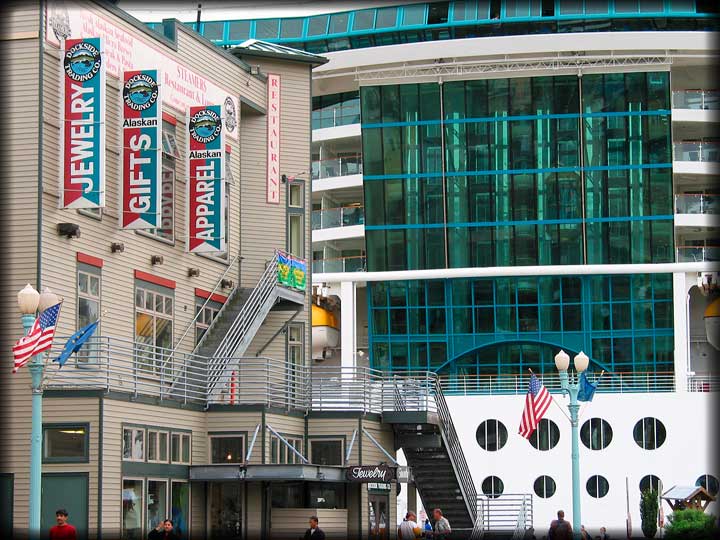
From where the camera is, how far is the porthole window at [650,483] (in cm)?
5888

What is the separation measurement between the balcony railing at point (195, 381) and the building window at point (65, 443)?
925mm

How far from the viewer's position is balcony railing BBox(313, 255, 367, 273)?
237ft

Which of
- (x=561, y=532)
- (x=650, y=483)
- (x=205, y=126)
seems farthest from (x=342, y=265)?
(x=561, y=532)

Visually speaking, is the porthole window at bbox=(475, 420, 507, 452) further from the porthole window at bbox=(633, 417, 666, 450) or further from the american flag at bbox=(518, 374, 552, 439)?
the american flag at bbox=(518, 374, 552, 439)

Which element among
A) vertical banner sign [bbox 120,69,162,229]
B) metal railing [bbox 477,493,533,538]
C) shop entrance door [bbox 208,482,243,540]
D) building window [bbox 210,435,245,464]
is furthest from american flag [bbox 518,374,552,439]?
vertical banner sign [bbox 120,69,162,229]

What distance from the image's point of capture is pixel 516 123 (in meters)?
70.6

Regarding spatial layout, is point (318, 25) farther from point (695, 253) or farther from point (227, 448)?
point (227, 448)

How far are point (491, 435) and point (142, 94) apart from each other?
29.3 meters

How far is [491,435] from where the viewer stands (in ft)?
198

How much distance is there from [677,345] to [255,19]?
2582 cm

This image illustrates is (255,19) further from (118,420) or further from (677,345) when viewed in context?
(118,420)

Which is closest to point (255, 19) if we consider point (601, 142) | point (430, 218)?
point (430, 218)

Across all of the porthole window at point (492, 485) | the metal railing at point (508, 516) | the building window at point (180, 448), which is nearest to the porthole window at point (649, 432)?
the porthole window at point (492, 485)

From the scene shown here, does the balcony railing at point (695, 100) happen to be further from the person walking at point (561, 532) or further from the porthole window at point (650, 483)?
the person walking at point (561, 532)
